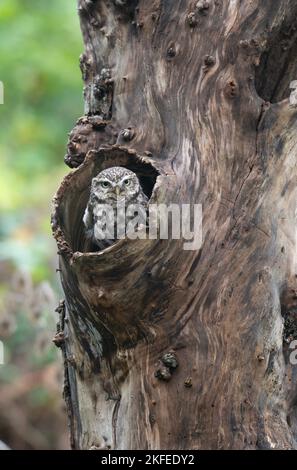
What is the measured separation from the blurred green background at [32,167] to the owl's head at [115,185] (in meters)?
2.85

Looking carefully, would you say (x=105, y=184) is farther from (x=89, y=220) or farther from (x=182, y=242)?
(x=182, y=242)

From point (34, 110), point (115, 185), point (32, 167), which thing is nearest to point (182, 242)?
point (115, 185)

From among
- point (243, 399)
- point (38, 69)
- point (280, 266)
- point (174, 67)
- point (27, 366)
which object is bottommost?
point (27, 366)

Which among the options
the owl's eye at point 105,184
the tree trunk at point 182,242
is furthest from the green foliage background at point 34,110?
the tree trunk at point 182,242

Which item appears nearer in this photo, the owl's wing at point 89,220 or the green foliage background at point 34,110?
the owl's wing at point 89,220

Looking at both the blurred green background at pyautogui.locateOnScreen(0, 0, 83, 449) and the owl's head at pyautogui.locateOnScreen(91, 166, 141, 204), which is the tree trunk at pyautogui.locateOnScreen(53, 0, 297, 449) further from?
the blurred green background at pyautogui.locateOnScreen(0, 0, 83, 449)

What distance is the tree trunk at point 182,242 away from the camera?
11.9ft

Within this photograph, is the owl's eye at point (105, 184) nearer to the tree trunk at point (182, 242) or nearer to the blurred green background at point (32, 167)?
the tree trunk at point (182, 242)

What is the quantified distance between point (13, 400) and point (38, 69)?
3.76 meters

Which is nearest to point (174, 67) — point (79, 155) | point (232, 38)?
point (232, 38)

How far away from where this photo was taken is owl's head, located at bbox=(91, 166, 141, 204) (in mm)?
4148

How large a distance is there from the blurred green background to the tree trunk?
317 centimetres

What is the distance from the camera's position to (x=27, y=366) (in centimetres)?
873

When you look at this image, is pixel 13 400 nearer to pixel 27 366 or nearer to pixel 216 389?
pixel 27 366
